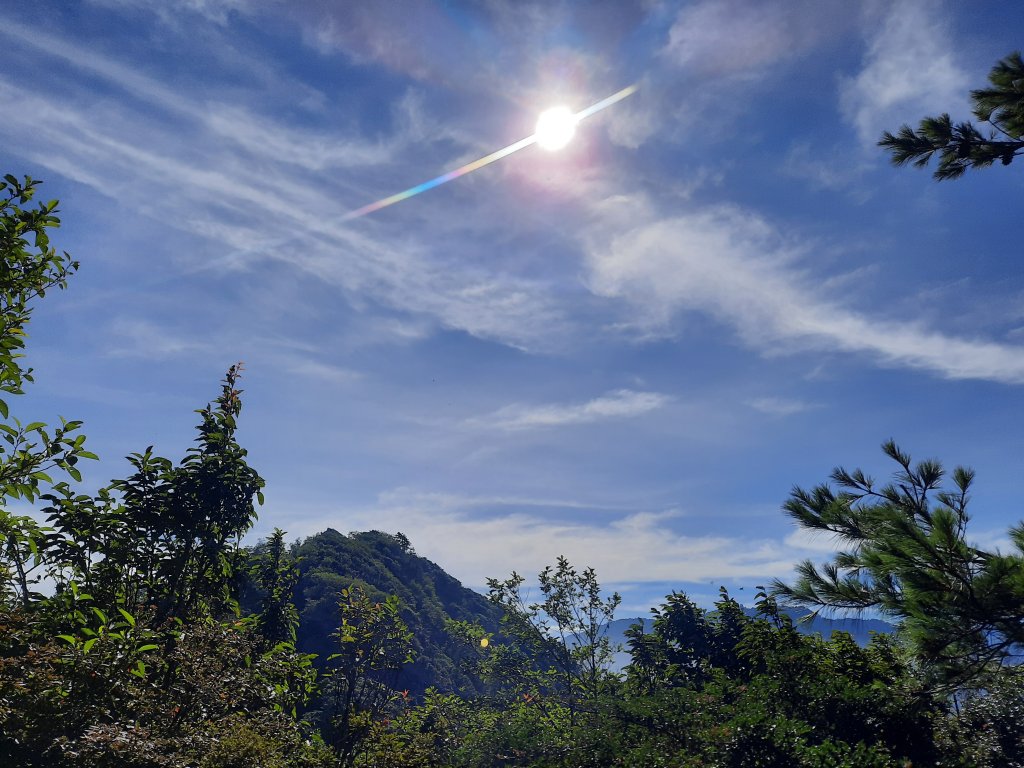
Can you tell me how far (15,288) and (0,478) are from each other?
6.16 ft

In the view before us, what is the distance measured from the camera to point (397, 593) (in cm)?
11206

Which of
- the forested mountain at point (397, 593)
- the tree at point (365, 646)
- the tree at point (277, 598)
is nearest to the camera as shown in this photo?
the tree at point (365, 646)

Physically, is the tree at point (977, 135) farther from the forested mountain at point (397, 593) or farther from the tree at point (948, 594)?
the forested mountain at point (397, 593)

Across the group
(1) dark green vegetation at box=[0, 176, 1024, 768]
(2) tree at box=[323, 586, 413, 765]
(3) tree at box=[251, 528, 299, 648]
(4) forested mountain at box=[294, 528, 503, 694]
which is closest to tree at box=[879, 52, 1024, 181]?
(1) dark green vegetation at box=[0, 176, 1024, 768]

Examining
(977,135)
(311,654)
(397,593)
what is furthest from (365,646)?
(397,593)

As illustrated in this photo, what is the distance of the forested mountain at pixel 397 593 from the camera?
88.1m

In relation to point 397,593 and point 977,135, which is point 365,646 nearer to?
point 977,135

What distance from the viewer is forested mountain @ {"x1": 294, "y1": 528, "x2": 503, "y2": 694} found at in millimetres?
88125

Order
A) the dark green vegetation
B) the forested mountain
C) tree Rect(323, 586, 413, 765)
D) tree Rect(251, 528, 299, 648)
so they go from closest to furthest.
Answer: the dark green vegetation, tree Rect(323, 586, 413, 765), tree Rect(251, 528, 299, 648), the forested mountain

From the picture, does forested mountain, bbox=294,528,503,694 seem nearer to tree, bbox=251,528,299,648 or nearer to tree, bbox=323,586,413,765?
tree, bbox=251,528,299,648

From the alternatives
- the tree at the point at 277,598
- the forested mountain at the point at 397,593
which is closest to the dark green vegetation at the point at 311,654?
the tree at the point at 277,598

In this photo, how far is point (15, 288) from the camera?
536 cm

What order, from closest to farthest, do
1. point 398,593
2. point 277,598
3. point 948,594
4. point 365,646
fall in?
point 948,594
point 365,646
point 277,598
point 398,593

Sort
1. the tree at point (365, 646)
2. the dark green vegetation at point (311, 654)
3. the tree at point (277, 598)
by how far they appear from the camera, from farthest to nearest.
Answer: the tree at point (277, 598) < the tree at point (365, 646) < the dark green vegetation at point (311, 654)
